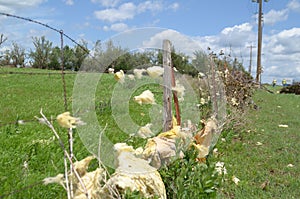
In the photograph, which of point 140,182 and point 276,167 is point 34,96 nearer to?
point 276,167

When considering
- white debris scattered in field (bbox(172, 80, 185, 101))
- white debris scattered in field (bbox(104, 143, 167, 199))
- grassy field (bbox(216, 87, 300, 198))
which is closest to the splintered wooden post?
white debris scattered in field (bbox(172, 80, 185, 101))

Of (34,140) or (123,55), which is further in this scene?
(34,140)

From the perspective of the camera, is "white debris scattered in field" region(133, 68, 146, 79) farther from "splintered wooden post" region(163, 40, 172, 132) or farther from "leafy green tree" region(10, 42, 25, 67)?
"leafy green tree" region(10, 42, 25, 67)

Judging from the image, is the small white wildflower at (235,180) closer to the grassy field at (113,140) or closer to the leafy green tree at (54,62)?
the grassy field at (113,140)

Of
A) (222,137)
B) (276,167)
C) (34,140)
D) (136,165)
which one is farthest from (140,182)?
(222,137)

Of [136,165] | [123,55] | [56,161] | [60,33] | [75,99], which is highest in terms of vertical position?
[60,33]

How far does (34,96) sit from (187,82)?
23.2 ft

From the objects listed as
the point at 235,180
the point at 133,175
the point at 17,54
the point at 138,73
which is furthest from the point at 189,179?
the point at 17,54

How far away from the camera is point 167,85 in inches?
128

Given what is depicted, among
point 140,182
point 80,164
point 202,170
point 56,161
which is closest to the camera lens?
point 80,164

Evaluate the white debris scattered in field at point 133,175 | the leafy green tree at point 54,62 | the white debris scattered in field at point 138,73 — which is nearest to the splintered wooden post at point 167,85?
the white debris scattered in field at point 138,73

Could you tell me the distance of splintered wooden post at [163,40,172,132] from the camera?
318 centimetres

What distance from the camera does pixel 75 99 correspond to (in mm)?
2418

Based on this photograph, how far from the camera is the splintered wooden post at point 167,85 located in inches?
125
